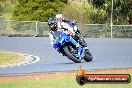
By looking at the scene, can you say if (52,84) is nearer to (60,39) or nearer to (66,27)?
(66,27)

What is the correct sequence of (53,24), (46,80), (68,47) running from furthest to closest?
(68,47)
(53,24)
(46,80)

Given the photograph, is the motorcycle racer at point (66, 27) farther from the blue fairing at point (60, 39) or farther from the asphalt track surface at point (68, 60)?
the asphalt track surface at point (68, 60)

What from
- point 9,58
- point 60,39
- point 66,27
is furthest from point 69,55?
point 9,58

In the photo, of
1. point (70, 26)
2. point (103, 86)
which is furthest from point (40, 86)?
point (70, 26)

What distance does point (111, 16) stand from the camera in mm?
48656

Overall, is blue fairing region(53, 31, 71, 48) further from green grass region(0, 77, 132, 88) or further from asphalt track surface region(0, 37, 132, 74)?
green grass region(0, 77, 132, 88)

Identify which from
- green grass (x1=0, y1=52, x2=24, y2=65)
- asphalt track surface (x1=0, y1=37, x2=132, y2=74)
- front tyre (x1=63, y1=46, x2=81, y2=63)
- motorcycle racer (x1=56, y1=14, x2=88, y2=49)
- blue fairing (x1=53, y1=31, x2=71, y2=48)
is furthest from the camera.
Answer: green grass (x1=0, y1=52, x2=24, y2=65)

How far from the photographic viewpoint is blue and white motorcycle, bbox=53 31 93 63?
1560cm

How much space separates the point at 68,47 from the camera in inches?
636

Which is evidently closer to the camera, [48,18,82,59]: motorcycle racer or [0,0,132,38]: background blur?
[48,18,82,59]: motorcycle racer

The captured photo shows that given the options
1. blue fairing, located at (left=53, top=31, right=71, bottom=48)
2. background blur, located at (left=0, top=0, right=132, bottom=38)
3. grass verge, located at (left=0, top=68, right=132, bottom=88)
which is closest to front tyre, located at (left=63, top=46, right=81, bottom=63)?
blue fairing, located at (left=53, top=31, right=71, bottom=48)

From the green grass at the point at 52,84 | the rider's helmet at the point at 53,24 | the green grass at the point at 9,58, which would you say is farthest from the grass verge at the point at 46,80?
the green grass at the point at 9,58

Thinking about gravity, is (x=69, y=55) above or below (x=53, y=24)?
below

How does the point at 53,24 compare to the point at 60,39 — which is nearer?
the point at 53,24
